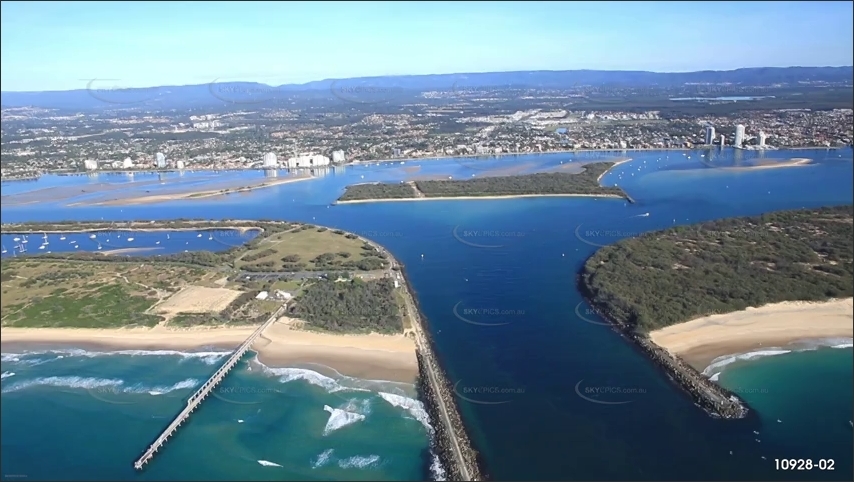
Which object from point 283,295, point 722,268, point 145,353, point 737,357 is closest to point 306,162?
point 283,295

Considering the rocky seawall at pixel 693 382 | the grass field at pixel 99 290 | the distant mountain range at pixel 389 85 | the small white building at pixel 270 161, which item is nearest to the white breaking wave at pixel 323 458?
the grass field at pixel 99 290

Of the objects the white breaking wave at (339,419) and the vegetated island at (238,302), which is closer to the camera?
the white breaking wave at (339,419)

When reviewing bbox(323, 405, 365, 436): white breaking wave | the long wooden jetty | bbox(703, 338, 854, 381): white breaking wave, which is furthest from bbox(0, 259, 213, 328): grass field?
bbox(703, 338, 854, 381): white breaking wave

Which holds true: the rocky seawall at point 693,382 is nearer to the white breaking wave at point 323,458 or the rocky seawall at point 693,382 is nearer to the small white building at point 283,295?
the white breaking wave at point 323,458

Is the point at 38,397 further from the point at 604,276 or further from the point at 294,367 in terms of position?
the point at 604,276

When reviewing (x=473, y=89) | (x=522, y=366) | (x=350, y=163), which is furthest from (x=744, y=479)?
(x=473, y=89)

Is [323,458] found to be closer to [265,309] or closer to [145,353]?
[145,353]

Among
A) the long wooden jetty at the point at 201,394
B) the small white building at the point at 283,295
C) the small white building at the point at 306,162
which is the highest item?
the small white building at the point at 306,162
